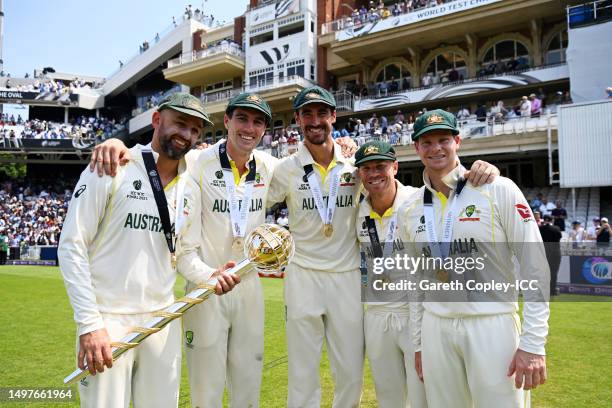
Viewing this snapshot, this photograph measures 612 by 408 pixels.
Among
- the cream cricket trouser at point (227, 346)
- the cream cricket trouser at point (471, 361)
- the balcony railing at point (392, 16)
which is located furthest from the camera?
the balcony railing at point (392, 16)

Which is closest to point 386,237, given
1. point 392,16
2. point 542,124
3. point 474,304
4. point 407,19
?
point 474,304

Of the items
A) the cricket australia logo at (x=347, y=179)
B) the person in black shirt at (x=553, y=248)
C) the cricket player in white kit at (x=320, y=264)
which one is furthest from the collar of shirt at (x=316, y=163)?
the person in black shirt at (x=553, y=248)

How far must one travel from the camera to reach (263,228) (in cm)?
329

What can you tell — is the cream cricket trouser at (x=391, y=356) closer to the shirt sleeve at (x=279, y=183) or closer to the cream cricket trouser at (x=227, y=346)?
the cream cricket trouser at (x=227, y=346)

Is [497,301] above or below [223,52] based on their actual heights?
below

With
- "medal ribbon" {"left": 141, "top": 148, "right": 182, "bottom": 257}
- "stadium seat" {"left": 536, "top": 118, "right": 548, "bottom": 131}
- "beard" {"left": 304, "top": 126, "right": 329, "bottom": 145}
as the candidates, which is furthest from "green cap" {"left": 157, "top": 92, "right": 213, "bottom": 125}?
"stadium seat" {"left": 536, "top": 118, "right": 548, "bottom": 131}

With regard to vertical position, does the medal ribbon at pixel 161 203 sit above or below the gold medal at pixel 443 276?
above

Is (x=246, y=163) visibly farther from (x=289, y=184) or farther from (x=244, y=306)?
(x=244, y=306)

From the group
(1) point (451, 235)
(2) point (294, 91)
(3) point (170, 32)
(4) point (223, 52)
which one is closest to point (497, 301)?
(1) point (451, 235)

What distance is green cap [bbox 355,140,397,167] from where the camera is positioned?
403 centimetres

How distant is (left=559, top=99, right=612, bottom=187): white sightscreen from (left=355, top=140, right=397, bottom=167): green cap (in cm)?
1722

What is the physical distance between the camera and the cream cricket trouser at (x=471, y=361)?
111 inches

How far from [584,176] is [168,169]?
19364 mm

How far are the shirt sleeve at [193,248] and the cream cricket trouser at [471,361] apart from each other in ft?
5.66
